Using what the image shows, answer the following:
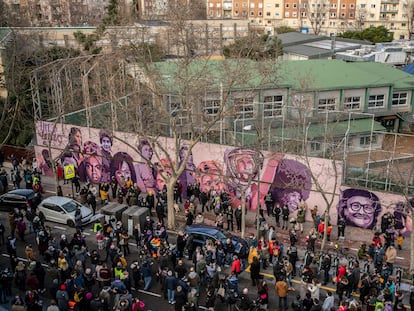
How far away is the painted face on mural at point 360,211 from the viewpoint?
2348 centimetres

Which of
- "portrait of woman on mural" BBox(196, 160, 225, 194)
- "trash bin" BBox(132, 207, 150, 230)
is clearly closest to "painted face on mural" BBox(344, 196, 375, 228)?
"portrait of woman on mural" BBox(196, 160, 225, 194)

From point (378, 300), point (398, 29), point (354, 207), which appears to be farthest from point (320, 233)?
point (398, 29)

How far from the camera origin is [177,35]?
854 inches

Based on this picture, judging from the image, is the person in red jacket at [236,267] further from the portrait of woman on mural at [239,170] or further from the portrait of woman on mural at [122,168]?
the portrait of woman on mural at [122,168]

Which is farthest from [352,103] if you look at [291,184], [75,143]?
[75,143]

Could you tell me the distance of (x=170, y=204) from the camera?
23.7 meters

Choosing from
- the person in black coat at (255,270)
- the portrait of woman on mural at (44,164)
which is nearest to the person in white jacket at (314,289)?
the person in black coat at (255,270)

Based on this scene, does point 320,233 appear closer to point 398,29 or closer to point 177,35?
point 177,35

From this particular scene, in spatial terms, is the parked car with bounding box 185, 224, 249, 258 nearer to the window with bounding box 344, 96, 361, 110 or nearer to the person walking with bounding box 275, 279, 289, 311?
the person walking with bounding box 275, 279, 289, 311

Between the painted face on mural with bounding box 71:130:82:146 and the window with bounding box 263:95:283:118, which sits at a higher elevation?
the window with bounding box 263:95:283:118

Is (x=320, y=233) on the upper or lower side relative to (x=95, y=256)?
lower

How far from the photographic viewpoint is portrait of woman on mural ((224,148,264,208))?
2555cm

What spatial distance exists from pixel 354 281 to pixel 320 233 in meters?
5.56

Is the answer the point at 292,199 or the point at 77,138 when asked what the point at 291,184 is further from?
the point at 77,138
